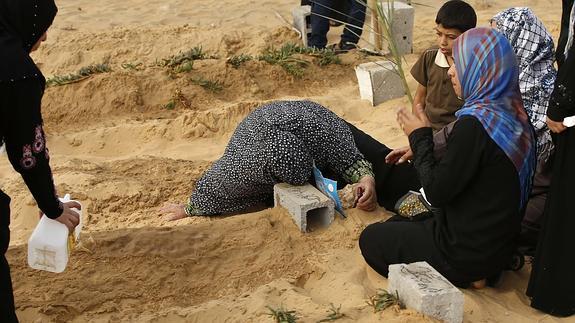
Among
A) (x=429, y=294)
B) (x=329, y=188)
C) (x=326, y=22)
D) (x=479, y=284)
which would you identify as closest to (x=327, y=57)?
(x=326, y=22)

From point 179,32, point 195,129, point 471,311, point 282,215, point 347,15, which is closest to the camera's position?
point 471,311

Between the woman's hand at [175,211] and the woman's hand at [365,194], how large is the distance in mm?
1159

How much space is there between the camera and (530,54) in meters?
4.20

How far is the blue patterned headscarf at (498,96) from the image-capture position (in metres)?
3.01

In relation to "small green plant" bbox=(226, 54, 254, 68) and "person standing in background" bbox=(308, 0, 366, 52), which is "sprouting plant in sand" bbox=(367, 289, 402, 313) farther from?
"person standing in background" bbox=(308, 0, 366, 52)

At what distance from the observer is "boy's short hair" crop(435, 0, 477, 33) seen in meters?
4.59

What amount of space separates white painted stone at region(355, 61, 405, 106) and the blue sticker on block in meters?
2.68

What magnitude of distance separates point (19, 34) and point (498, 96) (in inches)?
77.2

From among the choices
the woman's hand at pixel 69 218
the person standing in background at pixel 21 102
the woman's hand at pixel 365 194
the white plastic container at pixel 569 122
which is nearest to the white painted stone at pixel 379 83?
the woman's hand at pixel 365 194

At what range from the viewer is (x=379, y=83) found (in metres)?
6.63

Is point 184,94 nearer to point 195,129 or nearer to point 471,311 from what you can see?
point 195,129

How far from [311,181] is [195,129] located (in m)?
2.37

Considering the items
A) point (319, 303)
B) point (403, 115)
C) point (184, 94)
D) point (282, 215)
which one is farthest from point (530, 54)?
point (184, 94)

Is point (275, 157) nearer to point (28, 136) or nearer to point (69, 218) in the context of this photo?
point (69, 218)
